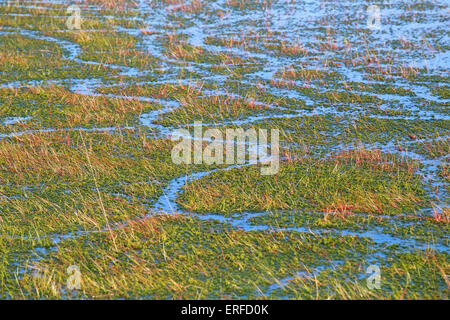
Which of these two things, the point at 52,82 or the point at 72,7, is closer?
the point at 52,82

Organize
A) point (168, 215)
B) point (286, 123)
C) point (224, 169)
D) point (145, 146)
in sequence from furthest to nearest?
point (286, 123), point (145, 146), point (224, 169), point (168, 215)

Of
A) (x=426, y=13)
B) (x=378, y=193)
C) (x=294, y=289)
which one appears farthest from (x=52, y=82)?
(x=426, y=13)

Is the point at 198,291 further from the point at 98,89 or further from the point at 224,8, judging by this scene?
the point at 224,8

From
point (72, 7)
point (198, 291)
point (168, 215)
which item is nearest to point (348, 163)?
point (168, 215)

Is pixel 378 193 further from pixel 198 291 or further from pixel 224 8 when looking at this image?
pixel 224 8

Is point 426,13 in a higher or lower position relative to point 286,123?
higher

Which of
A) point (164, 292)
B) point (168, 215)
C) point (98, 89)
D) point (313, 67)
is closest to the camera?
point (164, 292)
